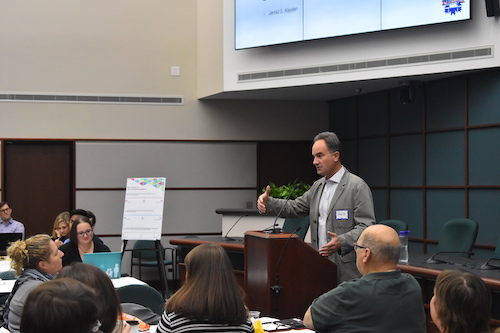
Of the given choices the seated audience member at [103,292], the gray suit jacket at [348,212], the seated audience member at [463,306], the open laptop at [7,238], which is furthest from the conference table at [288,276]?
the open laptop at [7,238]

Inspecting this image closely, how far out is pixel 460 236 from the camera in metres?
6.79

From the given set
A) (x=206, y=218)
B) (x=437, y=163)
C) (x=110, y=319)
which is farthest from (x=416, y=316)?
(x=206, y=218)

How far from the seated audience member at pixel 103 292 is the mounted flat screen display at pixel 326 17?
18.5 ft

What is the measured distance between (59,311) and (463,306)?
1.34 meters

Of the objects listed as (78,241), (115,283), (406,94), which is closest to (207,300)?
(115,283)

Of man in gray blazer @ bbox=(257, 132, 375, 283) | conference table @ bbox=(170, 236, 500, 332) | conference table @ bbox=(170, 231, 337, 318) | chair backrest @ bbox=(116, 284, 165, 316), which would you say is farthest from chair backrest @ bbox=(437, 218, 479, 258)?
chair backrest @ bbox=(116, 284, 165, 316)

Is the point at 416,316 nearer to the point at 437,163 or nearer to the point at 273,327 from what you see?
the point at 273,327

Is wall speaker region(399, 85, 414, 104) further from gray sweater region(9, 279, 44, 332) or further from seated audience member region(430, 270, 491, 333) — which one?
seated audience member region(430, 270, 491, 333)

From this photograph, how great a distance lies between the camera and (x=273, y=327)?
3.54 meters

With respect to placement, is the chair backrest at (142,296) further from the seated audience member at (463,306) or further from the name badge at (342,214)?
the seated audience member at (463,306)

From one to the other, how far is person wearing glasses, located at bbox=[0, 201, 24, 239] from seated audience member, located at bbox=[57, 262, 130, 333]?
21.2 feet

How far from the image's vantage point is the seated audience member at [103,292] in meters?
2.62

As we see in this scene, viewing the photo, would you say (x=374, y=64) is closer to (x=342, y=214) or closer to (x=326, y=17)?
(x=326, y=17)

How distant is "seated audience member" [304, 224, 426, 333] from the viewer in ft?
9.00
